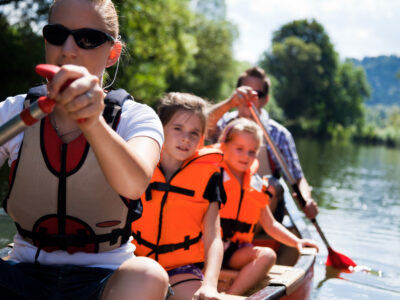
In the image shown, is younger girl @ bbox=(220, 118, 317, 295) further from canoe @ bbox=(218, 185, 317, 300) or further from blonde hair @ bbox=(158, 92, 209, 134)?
blonde hair @ bbox=(158, 92, 209, 134)

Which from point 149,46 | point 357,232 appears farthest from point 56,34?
point 149,46

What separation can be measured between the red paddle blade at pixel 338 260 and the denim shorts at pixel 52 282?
3.61 m

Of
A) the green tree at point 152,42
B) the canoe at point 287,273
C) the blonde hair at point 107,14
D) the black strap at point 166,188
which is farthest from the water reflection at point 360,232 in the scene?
the green tree at point 152,42

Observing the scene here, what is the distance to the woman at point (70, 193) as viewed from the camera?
4.07 feet

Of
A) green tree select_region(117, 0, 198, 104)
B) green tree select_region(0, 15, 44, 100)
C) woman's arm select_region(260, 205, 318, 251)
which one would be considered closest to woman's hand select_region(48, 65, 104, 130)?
woman's arm select_region(260, 205, 318, 251)

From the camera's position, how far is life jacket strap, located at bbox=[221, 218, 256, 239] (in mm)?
3016

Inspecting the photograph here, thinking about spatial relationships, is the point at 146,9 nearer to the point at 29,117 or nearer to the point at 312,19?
the point at 29,117

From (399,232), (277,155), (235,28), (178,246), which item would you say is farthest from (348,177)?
(235,28)

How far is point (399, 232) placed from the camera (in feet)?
22.4

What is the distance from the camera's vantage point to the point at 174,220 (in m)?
2.26

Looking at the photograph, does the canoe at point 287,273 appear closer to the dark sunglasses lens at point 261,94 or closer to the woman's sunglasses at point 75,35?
the dark sunglasses lens at point 261,94

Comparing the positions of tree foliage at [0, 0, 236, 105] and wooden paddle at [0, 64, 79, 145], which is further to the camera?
tree foliage at [0, 0, 236, 105]

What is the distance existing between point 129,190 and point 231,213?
1969 millimetres

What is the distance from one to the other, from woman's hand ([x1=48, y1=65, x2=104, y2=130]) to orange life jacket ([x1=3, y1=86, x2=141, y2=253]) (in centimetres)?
34
